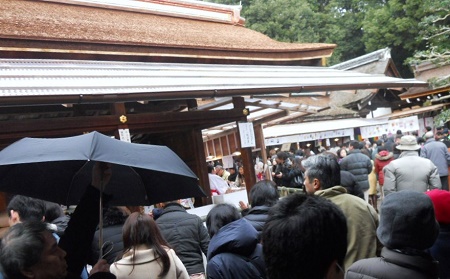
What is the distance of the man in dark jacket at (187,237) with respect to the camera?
166 inches

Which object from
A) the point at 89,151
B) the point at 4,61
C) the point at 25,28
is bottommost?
the point at 89,151

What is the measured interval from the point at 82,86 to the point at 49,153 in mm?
3341

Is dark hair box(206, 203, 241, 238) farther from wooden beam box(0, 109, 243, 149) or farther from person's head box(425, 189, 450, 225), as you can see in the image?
wooden beam box(0, 109, 243, 149)

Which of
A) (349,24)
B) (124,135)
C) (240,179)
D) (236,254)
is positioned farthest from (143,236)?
(349,24)

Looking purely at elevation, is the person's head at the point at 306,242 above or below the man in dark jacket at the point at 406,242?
above

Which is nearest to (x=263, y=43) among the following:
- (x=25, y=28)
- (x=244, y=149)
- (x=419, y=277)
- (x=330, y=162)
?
(x=244, y=149)

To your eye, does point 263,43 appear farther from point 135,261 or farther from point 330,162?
point 135,261

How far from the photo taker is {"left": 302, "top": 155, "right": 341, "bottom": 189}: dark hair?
11.9ft

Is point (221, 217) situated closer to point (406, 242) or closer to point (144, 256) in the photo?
point (144, 256)

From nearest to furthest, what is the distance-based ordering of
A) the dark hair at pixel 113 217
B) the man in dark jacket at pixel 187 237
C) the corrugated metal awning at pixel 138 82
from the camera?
the dark hair at pixel 113 217 < the man in dark jacket at pixel 187 237 < the corrugated metal awning at pixel 138 82

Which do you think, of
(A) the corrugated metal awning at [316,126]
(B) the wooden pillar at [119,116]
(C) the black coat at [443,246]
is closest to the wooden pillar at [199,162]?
(B) the wooden pillar at [119,116]

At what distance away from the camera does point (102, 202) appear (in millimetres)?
3135

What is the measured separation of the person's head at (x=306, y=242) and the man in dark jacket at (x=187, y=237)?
8.54 ft

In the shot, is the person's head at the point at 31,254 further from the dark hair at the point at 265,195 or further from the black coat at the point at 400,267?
the dark hair at the point at 265,195
